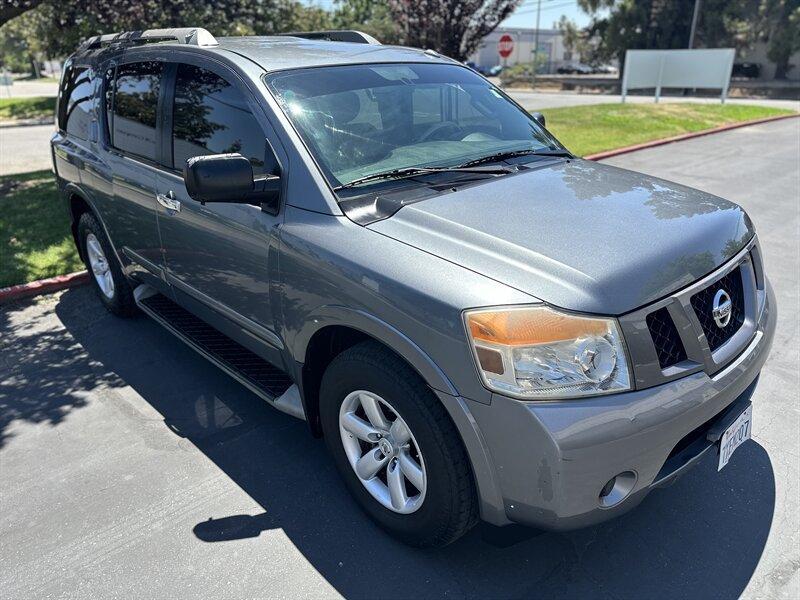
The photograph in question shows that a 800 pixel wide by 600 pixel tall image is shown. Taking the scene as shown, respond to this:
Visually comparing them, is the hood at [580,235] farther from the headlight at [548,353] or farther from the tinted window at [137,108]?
the tinted window at [137,108]

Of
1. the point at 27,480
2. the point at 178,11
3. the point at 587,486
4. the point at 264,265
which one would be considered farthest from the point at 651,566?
the point at 178,11

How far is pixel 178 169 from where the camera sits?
3.46 meters

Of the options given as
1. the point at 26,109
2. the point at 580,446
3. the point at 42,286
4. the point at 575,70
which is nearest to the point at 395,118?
the point at 580,446

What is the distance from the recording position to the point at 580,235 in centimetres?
234

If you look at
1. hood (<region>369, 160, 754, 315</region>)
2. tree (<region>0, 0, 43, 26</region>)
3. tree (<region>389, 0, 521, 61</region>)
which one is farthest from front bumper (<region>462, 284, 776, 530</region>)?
tree (<region>389, 0, 521, 61</region>)

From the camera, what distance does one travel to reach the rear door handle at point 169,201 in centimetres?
342

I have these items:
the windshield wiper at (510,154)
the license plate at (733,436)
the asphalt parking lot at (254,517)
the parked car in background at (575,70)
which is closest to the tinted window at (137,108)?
the asphalt parking lot at (254,517)

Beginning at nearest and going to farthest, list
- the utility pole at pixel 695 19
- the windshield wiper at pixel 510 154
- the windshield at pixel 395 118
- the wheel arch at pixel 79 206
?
the windshield at pixel 395 118 → the windshield wiper at pixel 510 154 → the wheel arch at pixel 79 206 → the utility pole at pixel 695 19

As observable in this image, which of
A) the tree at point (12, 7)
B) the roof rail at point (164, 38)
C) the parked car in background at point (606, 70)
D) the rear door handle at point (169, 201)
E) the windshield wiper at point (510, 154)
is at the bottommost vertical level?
the parked car in background at point (606, 70)

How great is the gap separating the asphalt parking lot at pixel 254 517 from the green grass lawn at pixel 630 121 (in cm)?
930

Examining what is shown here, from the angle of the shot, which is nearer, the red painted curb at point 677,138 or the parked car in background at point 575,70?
the red painted curb at point 677,138

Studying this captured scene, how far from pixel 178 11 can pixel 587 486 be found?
10643 mm

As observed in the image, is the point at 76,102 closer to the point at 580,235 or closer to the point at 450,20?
the point at 580,235

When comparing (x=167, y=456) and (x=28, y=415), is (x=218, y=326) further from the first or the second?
(x=28, y=415)
